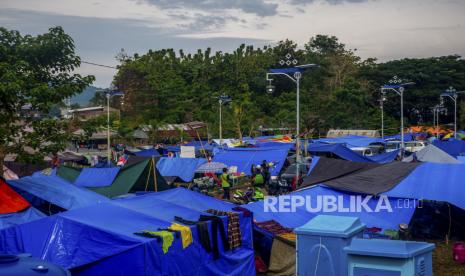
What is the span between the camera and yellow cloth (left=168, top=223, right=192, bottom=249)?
9.61 meters

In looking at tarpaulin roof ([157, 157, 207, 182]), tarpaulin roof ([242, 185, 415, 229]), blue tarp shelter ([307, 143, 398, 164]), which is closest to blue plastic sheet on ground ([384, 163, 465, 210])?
tarpaulin roof ([242, 185, 415, 229])

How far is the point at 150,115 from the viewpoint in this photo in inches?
2270

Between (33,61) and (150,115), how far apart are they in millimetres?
44875

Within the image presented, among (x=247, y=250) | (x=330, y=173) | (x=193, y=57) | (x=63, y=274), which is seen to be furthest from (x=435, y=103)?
(x=63, y=274)

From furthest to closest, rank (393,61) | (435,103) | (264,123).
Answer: (393,61)
(435,103)
(264,123)

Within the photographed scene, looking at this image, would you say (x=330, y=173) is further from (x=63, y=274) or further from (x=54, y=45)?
(x=63, y=274)

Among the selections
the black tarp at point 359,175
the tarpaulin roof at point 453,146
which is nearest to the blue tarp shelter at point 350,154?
the tarpaulin roof at point 453,146

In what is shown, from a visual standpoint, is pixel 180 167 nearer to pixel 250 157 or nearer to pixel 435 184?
pixel 250 157

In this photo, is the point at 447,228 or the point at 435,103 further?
the point at 435,103

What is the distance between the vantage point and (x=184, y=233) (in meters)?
9.67

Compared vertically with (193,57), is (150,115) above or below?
below

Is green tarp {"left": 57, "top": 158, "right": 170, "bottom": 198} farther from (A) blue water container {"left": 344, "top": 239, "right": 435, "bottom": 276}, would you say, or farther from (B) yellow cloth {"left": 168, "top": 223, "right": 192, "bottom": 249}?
(A) blue water container {"left": 344, "top": 239, "right": 435, "bottom": 276}

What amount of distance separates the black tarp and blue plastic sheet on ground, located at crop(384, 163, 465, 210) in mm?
240

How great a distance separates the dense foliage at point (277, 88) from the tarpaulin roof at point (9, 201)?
3978 cm
